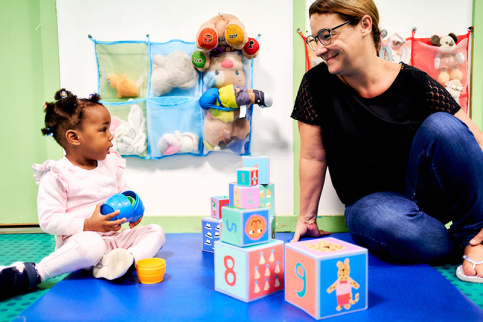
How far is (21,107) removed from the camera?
1925mm

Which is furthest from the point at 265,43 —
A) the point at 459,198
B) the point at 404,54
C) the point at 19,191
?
the point at 19,191

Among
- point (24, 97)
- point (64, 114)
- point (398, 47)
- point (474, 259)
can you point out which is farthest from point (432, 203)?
point (24, 97)

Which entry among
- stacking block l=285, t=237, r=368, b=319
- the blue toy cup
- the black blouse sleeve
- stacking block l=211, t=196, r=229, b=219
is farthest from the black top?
the blue toy cup

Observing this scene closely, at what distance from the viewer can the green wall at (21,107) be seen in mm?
1900

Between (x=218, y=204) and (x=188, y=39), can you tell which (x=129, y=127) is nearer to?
(x=188, y=39)

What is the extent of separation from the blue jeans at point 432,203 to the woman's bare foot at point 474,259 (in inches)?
1.6

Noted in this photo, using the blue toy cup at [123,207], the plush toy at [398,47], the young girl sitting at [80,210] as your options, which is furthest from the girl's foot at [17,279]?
the plush toy at [398,47]

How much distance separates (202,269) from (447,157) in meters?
0.77

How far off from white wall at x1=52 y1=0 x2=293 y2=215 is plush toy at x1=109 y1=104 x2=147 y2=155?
10cm

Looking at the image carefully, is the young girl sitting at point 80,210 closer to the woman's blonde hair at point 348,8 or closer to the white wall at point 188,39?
the white wall at point 188,39

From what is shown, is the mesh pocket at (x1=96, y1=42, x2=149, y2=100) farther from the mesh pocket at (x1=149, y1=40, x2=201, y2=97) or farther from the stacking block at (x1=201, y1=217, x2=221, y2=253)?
the stacking block at (x1=201, y1=217, x2=221, y2=253)

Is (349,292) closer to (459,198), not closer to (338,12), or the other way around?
(459,198)

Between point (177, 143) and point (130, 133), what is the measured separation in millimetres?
217

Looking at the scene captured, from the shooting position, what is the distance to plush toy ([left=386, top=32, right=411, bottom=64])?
1.77 meters
